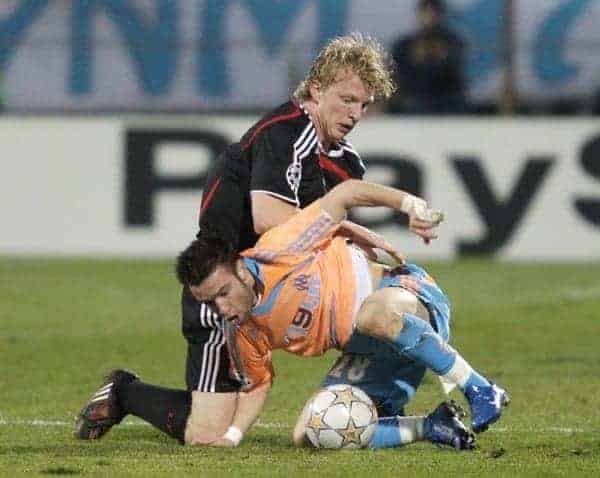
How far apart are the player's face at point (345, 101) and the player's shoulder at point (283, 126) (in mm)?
131

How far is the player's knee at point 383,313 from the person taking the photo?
22.8ft

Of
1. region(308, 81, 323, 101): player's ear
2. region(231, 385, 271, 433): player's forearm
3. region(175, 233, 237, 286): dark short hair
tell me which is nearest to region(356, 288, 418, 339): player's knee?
region(175, 233, 237, 286): dark short hair

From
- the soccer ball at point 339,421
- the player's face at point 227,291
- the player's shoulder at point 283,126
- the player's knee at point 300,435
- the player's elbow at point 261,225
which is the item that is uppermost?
the player's shoulder at point 283,126

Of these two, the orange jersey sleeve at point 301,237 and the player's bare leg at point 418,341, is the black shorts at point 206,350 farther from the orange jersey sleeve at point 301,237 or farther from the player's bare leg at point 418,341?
the player's bare leg at point 418,341

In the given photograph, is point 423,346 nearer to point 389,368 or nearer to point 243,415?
point 389,368

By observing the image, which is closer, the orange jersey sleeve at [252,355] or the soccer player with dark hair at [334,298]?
the soccer player with dark hair at [334,298]

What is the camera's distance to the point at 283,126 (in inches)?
301

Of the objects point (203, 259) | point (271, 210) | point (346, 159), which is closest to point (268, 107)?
point (346, 159)

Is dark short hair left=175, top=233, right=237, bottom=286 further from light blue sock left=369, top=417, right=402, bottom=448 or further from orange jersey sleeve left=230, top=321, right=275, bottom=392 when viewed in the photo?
light blue sock left=369, top=417, right=402, bottom=448

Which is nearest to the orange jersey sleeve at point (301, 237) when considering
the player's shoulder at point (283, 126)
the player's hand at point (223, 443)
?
the player's shoulder at point (283, 126)

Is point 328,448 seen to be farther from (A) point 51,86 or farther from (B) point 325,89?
(A) point 51,86

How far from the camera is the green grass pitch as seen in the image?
6.75m

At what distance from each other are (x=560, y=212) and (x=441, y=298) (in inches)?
343

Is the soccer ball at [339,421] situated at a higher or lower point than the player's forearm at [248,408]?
higher
